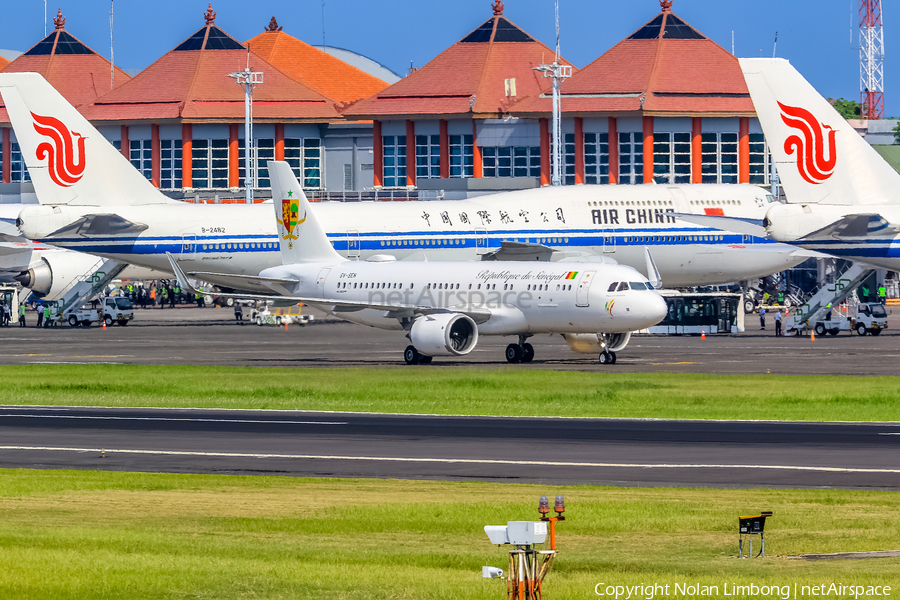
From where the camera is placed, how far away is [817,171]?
206ft

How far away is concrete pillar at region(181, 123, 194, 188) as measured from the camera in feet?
493

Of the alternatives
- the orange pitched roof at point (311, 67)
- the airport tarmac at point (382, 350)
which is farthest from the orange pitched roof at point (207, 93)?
the airport tarmac at point (382, 350)

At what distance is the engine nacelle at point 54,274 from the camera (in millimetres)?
94750

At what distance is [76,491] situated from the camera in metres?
24.2

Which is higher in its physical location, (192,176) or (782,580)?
(192,176)

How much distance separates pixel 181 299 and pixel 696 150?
164 ft

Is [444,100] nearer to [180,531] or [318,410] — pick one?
[318,410]

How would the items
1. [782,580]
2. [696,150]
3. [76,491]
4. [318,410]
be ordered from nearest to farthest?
[782,580] → [76,491] → [318,410] → [696,150]

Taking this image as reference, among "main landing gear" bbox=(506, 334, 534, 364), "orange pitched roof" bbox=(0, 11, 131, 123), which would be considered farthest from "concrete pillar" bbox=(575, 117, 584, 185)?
"main landing gear" bbox=(506, 334, 534, 364)

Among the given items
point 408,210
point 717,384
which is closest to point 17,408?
point 717,384

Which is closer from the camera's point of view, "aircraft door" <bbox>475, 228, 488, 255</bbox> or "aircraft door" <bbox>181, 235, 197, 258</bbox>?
"aircraft door" <bbox>181, 235, 197, 258</bbox>

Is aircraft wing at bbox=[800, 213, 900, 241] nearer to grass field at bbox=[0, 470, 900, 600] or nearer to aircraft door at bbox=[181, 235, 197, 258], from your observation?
aircraft door at bbox=[181, 235, 197, 258]

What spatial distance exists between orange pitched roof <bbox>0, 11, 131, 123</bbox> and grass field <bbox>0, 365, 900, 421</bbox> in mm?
125202

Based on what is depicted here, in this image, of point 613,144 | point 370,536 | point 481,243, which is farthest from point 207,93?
point 370,536
